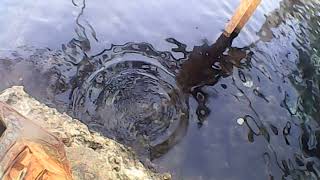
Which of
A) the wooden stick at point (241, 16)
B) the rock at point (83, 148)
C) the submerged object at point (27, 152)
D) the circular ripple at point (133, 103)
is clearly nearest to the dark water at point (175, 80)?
the circular ripple at point (133, 103)

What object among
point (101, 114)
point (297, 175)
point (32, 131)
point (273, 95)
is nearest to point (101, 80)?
point (101, 114)

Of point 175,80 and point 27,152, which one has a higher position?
point 175,80

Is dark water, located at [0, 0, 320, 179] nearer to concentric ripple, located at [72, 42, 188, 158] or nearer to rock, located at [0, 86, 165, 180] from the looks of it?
concentric ripple, located at [72, 42, 188, 158]

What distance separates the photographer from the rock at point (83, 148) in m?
3.21

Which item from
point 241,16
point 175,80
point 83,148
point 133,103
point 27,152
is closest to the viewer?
point 27,152

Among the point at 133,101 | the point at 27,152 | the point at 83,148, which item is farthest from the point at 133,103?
the point at 27,152

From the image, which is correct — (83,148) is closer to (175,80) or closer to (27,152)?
(27,152)

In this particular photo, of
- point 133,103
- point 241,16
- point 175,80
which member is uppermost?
point 241,16

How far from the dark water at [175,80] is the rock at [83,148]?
858 mm

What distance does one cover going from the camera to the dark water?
184 inches

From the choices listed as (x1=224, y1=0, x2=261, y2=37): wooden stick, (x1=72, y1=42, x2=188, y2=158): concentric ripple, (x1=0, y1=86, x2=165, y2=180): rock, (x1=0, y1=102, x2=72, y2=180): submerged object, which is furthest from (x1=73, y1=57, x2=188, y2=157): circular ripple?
(x1=0, y1=102, x2=72, y2=180): submerged object

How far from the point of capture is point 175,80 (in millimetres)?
5438

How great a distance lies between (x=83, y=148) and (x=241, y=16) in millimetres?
3426

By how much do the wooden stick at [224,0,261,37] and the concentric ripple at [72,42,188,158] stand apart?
128 centimetres
